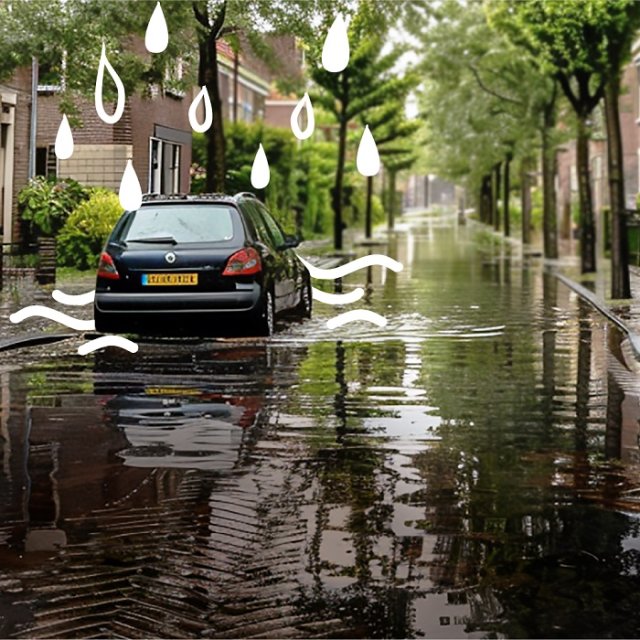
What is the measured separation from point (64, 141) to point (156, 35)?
2545mm

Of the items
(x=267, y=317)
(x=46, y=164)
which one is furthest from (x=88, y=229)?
(x=267, y=317)

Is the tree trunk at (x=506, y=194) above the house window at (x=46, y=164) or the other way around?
above

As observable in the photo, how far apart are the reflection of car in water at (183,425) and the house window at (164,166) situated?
636 centimetres

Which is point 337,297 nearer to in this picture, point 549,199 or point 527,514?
point 549,199

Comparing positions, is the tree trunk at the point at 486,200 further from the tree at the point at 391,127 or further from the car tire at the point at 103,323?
the car tire at the point at 103,323

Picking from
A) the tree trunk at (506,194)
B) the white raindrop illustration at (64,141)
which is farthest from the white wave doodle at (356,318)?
the tree trunk at (506,194)

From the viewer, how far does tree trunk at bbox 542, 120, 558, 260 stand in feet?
116

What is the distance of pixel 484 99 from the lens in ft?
133

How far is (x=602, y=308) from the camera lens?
63.8ft

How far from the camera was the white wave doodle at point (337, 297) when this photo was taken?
70.5 feet

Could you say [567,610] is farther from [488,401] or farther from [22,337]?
[22,337]

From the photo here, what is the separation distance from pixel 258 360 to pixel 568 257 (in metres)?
25.6

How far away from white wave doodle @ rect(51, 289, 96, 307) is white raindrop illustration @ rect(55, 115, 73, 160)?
5.73 ft

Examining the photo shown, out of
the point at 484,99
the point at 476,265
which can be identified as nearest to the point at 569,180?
the point at 484,99
